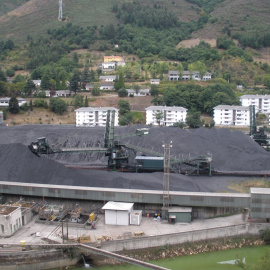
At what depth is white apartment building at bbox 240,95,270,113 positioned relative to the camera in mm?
30219

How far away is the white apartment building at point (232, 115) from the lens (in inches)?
1077

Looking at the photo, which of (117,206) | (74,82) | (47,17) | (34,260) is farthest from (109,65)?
(34,260)

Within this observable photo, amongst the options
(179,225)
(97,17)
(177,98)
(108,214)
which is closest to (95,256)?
(108,214)

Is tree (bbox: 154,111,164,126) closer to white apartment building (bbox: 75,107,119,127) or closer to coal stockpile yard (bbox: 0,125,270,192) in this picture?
white apartment building (bbox: 75,107,119,127)

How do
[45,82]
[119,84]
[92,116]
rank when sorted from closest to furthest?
[92,116] < [45,82] < [119,84]

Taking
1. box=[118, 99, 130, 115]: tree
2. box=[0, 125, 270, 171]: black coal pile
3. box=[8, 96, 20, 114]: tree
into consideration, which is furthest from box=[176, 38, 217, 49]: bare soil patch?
box=[0, 125, 270, 171]: black coal pile

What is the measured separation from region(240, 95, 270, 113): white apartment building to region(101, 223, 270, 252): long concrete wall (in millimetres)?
20020

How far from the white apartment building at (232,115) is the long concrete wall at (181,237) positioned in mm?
16497

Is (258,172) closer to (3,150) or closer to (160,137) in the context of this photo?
(160,137)

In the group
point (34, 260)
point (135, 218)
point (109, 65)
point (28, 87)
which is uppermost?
point (109, 65)

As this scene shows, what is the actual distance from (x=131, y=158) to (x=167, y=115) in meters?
10.6

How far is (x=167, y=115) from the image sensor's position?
27.3 m

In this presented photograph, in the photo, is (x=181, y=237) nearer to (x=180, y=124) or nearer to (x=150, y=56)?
(x=180, y=124)

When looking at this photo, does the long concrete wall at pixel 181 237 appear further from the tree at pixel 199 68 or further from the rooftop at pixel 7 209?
the tree at pixel 199 68
